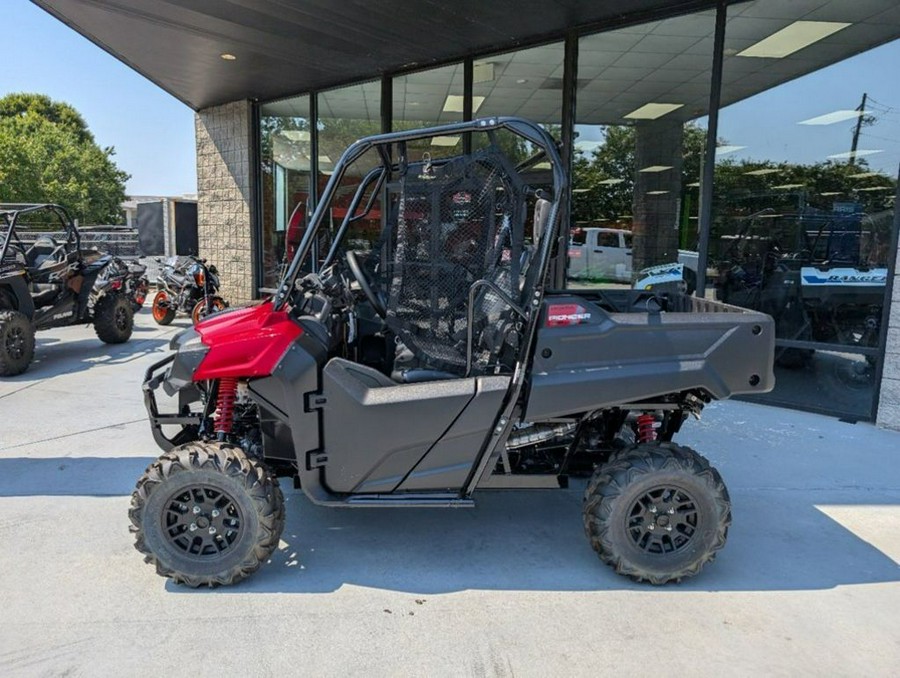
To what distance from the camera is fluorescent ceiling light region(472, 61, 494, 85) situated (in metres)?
7.72

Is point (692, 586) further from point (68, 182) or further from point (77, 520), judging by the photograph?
point (68, 182)

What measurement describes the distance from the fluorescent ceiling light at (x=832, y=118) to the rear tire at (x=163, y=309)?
9.14 m

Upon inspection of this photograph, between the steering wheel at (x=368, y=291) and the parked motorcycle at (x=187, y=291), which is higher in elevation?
the steering wheel at (x=368, y=291)

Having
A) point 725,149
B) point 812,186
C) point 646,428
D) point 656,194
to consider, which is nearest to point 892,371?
point 812,186

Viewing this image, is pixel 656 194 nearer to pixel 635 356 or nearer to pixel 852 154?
pixel 852 154

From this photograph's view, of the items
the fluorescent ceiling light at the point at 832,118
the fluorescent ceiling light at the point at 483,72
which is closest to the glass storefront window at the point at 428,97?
the fluorescent ceiling light at the point at 483,72

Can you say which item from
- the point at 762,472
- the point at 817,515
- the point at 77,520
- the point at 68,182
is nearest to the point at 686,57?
the point at 762,472

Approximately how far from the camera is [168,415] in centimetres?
311

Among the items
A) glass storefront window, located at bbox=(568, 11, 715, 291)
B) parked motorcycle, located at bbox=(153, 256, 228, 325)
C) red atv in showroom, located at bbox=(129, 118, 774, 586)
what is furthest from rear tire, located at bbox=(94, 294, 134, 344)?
red atv in showroom, located at bbox=(129, 118, 774, 586)

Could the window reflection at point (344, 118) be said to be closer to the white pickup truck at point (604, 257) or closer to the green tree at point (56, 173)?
the white pickup truck at point (604, 257)

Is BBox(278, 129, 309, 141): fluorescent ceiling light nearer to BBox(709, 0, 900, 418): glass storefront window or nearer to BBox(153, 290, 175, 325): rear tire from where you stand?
BBox(153, 290, 175, 325): rear tire

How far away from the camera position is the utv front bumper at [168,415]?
298 cm

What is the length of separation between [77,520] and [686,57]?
676cm

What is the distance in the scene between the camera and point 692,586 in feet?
9.36
